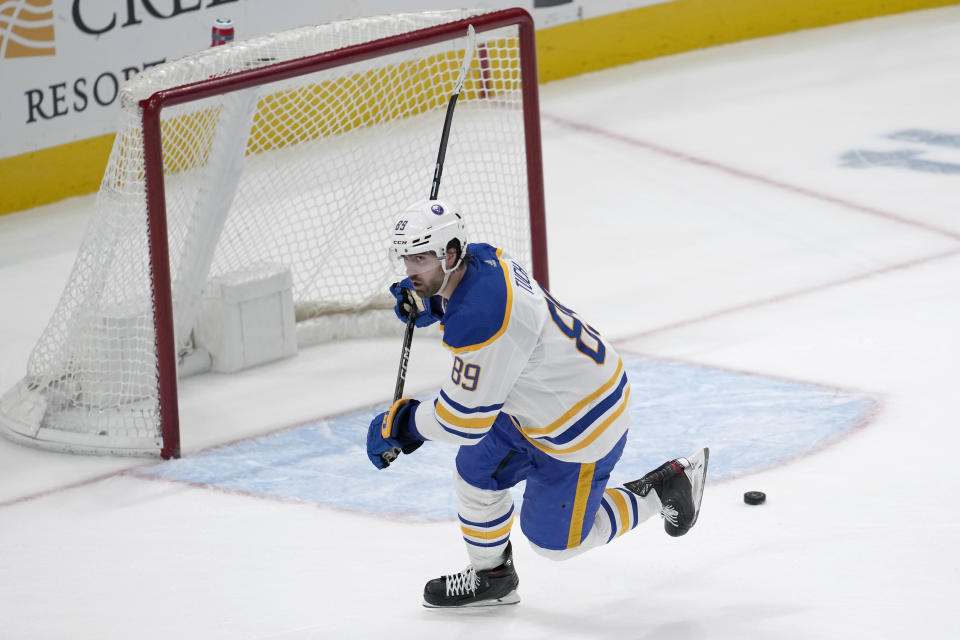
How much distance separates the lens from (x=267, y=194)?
5.24 meters

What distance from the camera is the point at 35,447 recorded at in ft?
15.6

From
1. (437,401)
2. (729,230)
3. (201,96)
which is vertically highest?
(201,96)

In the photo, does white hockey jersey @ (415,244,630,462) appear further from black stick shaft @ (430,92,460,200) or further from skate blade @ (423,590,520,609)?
black stick shaft @ (430,92,460,200)

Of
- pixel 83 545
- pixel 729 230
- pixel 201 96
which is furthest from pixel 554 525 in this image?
pixel 729 230

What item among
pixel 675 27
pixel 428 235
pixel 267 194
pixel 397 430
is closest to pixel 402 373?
pixel 397 430

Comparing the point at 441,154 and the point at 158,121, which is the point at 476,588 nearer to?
the point at 441,154

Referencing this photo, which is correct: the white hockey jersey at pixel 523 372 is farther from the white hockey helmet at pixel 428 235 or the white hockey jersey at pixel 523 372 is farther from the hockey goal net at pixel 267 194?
the hockey goal net at pixel 267 194

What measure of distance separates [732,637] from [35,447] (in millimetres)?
2227

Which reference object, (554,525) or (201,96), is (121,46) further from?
(554,525)

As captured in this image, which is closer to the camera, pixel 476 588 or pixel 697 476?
pixel 476 588

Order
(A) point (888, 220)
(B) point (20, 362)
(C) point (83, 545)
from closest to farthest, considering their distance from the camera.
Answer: (C) point (83, 545), (B) point (20, 362), (A) point (888, 220)

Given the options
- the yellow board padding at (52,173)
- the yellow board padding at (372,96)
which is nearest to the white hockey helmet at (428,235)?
the yellow board padding at (372,96)

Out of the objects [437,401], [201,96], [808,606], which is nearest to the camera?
[437,401]

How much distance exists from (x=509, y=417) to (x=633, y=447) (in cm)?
113
